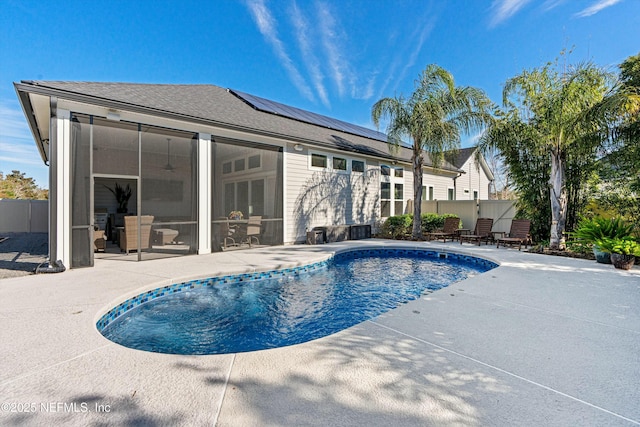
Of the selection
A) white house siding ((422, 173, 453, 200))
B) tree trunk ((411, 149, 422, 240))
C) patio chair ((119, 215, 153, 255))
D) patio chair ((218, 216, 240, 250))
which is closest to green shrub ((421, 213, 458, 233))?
tree trunk ((411, 149, 422, 240))

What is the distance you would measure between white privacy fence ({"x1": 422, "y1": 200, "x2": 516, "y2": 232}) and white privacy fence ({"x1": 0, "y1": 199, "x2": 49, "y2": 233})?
18.1 meters

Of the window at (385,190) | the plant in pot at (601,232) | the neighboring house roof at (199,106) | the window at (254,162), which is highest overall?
the neighboring house roof at (199,106)

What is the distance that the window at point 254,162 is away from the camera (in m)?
8.84

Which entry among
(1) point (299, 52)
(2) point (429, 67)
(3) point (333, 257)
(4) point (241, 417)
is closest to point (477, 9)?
(2) point (429, 67)

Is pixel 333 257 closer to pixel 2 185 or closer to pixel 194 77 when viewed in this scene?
pixel 194 77

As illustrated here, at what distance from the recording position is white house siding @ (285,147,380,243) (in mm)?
→ 9656

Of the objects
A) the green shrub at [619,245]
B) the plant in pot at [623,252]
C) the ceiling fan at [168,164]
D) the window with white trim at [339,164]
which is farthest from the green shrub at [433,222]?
the ceiling fan at [168,164]

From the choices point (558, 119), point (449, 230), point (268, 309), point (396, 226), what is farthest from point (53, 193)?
point (449, 230)

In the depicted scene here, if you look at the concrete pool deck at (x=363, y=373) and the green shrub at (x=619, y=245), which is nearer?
the concrete pool deck at (x=363, y=373)

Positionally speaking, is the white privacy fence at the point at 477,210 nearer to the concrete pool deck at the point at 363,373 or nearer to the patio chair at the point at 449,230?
the patio chair at the point at 449,230

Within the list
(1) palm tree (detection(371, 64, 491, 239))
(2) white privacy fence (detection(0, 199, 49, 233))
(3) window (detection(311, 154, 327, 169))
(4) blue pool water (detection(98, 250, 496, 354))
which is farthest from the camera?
(2) white privacy fence (detection(0, 199, 49, 233))

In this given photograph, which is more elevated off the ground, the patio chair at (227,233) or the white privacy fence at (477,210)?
the white privacy fence at (477,210)

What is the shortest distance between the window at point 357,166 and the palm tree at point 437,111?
2.03 metres

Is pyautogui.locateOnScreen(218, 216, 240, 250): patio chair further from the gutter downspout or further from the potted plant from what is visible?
the potted plant
